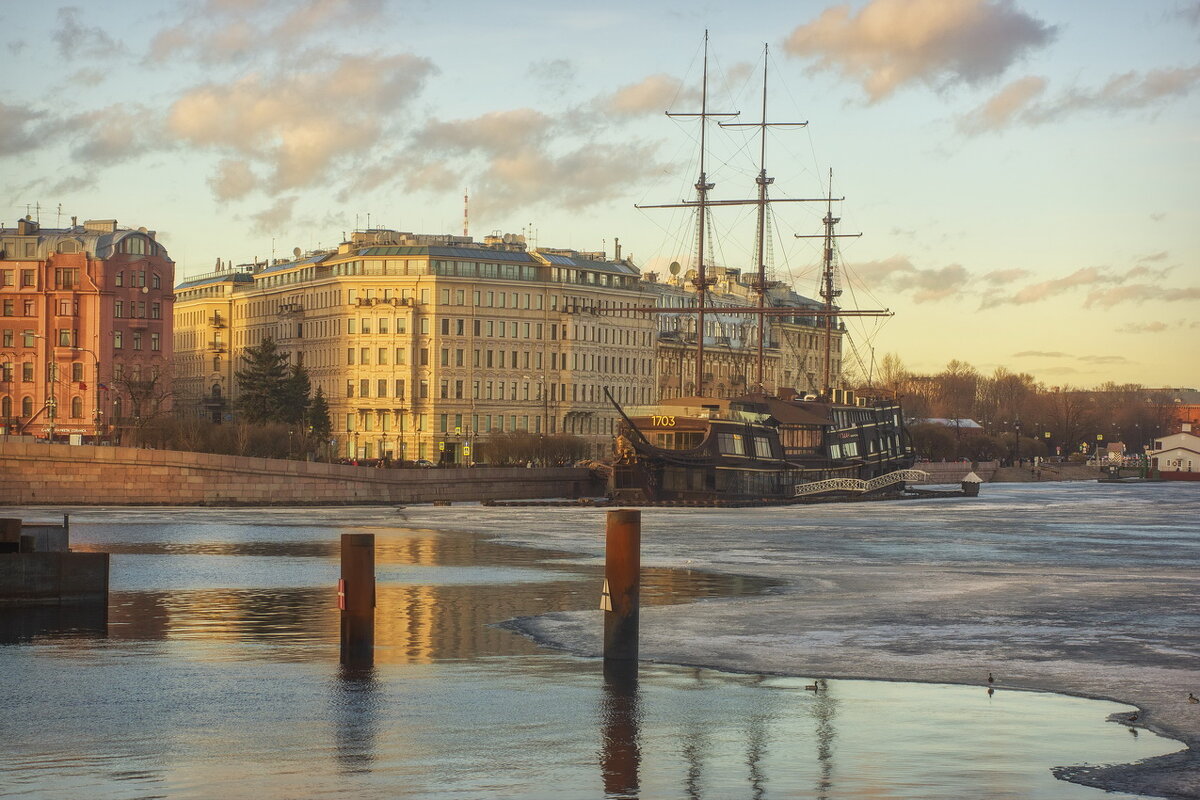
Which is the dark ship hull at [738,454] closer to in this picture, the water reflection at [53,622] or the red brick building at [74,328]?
the red brick building at [74,328]

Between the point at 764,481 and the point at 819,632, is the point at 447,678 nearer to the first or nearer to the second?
A: the point at 819,632

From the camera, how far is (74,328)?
13638 centimetres

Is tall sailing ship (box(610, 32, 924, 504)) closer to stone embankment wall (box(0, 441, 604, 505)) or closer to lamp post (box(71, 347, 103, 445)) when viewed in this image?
stone embankment wall (box(0, 441, 604, 505))

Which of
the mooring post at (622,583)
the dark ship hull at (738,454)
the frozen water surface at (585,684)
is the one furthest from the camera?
the dark ship hull at (738,454)

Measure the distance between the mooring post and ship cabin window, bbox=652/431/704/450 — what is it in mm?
82066

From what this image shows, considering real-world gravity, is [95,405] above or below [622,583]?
above

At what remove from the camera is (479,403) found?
534ft

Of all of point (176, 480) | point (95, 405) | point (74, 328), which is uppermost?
point (74, 328)

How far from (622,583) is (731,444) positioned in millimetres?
84054

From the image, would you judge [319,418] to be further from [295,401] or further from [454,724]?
[454,724]

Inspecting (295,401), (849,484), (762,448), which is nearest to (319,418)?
(295,401)

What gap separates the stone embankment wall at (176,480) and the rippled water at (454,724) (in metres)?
61.9

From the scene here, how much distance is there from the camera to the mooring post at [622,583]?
2006cm

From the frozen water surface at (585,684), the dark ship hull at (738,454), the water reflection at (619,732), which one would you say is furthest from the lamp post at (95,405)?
the water reflection at (619,732)
